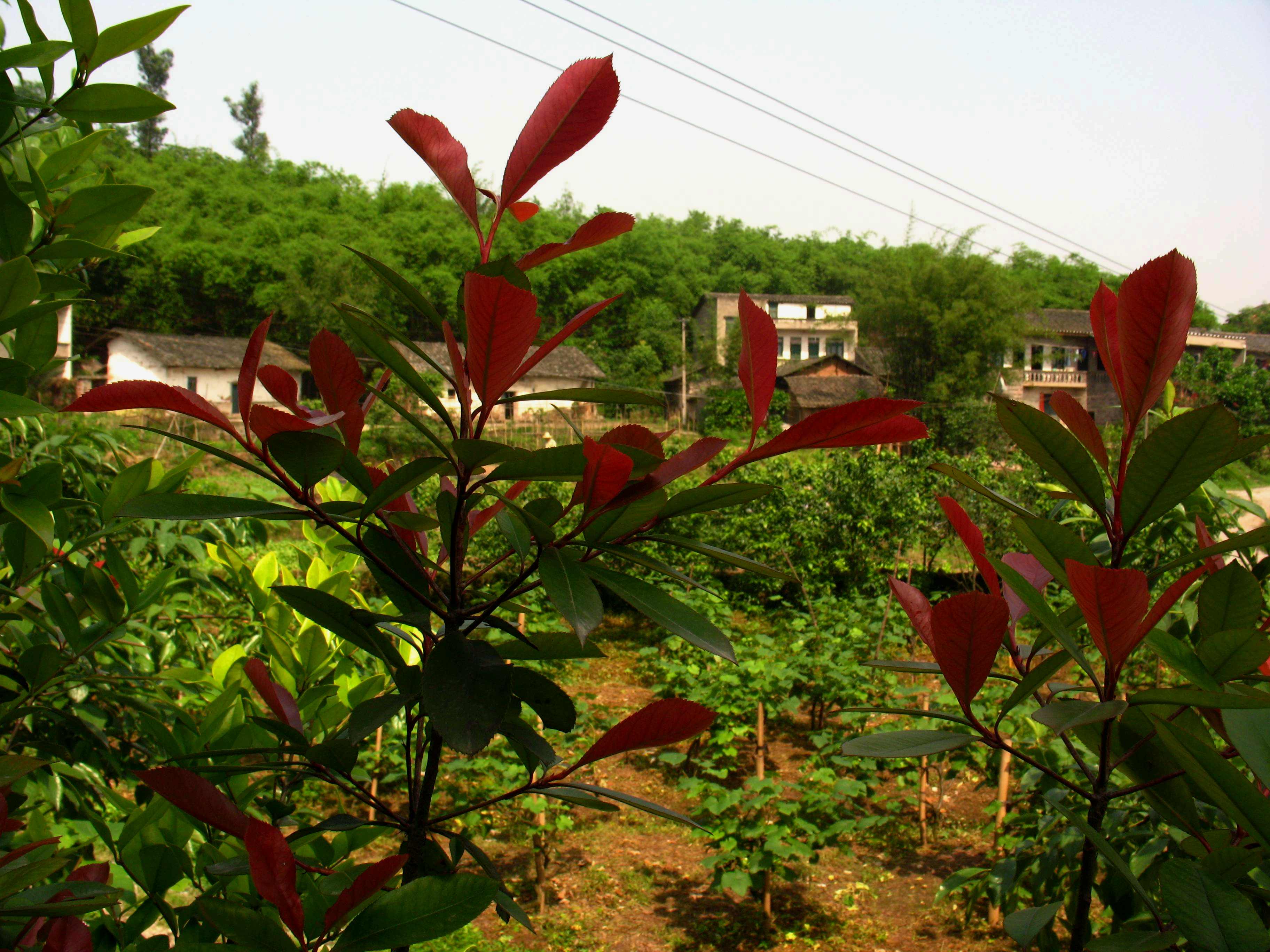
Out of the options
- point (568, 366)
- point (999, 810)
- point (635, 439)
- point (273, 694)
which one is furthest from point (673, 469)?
point (568, 366)

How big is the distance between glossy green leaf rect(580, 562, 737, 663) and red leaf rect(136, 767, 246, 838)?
25 centimetres

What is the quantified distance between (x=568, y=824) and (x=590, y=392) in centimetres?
281

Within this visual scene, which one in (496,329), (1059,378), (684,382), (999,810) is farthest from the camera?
(684,382)

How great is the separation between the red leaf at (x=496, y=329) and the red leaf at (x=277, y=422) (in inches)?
2.9

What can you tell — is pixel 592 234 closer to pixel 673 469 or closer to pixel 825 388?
pixel 673 469

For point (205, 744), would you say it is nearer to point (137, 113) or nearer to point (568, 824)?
point (137, 113)

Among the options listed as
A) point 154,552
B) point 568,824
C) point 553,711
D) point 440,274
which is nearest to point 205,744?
point 553,711

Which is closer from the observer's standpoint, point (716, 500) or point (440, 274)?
point (716, 500)

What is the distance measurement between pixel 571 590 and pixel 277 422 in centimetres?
17

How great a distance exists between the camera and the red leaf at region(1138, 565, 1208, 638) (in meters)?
0.45

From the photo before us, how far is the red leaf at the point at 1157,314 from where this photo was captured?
1.49 ft

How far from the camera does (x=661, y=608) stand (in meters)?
0.45

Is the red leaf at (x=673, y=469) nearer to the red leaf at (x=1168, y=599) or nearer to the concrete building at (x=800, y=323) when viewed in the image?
the red leaf at (x=1168, y=599)

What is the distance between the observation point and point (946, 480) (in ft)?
24.2
